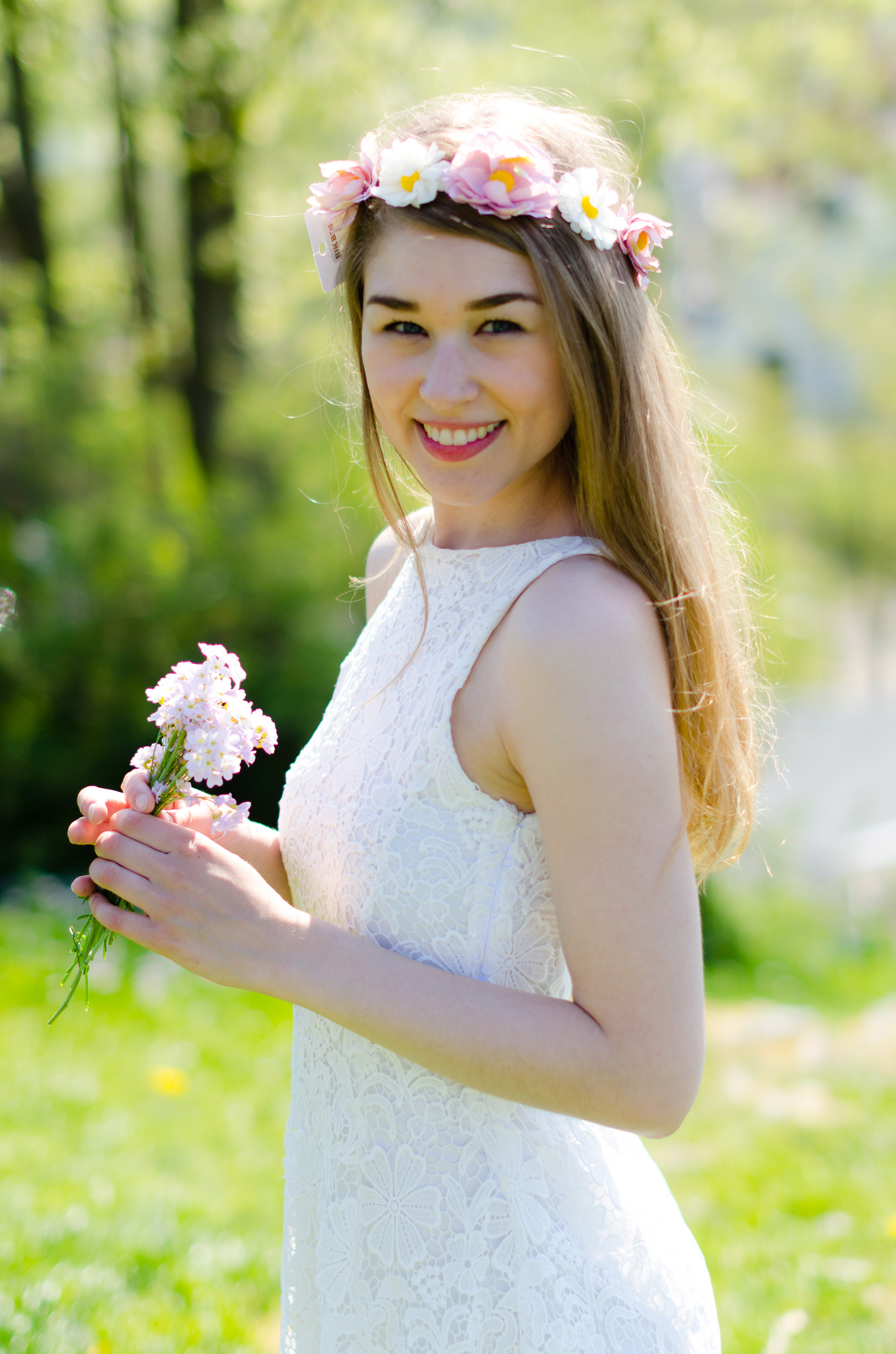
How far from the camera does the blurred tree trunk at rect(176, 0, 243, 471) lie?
7.61m

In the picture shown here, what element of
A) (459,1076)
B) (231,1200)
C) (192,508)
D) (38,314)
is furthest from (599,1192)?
(38,314)

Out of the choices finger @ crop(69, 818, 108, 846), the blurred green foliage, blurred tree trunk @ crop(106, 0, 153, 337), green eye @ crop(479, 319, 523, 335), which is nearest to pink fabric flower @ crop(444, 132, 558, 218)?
green eye @ crop(479, 319, 523, 335)

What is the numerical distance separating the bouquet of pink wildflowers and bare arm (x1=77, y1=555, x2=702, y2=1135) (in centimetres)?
13

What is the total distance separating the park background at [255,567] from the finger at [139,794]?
810mm

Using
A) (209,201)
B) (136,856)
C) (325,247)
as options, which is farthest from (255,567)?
(136,856)

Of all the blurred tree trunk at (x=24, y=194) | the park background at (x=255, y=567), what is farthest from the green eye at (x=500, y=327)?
the blurred tree trunk at (x=24, y=194)

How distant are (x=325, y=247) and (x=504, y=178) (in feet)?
1.32

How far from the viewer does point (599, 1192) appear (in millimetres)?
1424

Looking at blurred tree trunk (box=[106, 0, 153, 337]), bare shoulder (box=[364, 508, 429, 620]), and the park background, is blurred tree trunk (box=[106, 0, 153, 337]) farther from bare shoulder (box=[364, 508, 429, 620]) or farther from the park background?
bare shoulder (box=[364, 508, 429, 620])

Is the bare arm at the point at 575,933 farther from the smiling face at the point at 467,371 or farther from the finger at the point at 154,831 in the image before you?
the smiling face at the point at 467,371

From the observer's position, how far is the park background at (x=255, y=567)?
9.63 ft

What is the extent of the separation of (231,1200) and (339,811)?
88.0 inches

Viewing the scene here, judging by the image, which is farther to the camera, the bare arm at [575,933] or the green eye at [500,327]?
the green eye at [500,327]

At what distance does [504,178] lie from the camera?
133 centimetres
